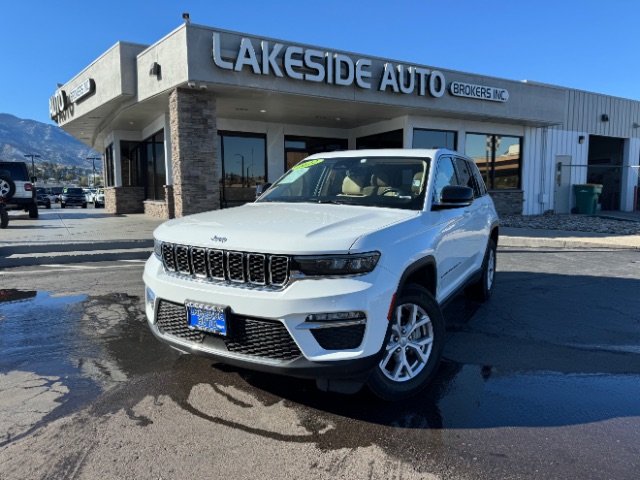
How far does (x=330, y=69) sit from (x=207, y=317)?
1131 cm

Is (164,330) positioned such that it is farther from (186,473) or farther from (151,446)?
(186,473)

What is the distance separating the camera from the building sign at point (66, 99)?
15.5 m

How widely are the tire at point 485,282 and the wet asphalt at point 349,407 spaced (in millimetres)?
553

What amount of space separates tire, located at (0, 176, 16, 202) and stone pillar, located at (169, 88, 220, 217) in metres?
6.99

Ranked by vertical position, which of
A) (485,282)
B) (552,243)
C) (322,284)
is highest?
(322,284)

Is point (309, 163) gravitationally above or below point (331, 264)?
above

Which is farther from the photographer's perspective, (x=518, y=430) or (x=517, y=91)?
(x=517, y=91)

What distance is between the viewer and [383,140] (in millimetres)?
18500

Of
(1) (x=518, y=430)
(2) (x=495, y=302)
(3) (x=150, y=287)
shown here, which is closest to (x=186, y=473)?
(3) (x=150, y=287)

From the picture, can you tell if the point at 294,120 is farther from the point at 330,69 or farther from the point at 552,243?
the point at 552,243

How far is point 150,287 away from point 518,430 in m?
2.68

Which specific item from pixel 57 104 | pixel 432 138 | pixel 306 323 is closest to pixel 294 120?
pixel 432 138

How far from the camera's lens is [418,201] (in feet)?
12.5

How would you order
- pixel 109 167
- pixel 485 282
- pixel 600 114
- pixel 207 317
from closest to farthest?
pixel 207 317, pixel 485 282, pixel 600 114, pixel 109 167
